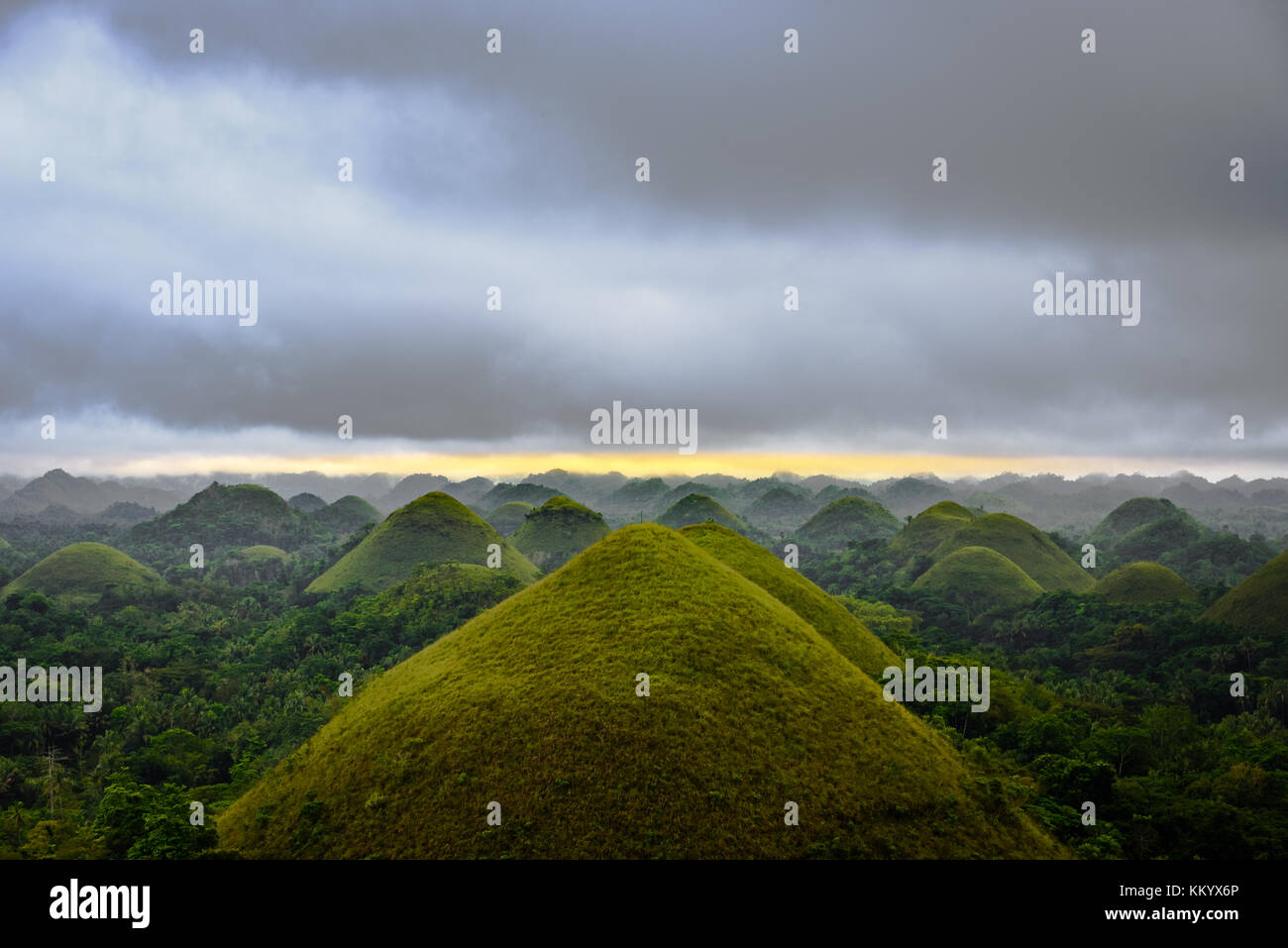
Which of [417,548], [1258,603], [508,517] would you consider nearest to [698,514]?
[508,517]

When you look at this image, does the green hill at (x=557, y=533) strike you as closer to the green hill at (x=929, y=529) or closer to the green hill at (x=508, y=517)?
the green hill at (x=508, y=517)

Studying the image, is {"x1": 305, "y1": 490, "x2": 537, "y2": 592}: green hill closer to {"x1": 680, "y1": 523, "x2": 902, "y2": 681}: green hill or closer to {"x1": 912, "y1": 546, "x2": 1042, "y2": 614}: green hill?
{"x1": 680, "y1": 523, "x2": 902, "y2": 681}: green hill

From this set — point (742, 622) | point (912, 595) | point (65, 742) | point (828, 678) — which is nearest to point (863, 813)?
point (828, 678)

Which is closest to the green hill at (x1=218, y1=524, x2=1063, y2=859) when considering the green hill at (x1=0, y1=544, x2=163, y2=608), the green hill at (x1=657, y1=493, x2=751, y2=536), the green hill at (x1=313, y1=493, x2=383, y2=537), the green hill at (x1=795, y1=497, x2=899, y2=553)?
the green hill at (x1=0, y1=544, x2=163, y2=608)

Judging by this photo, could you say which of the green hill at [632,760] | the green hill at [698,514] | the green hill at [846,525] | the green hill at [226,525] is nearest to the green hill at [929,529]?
the green hill at [846,525]

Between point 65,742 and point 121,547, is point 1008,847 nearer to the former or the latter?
point 65,742

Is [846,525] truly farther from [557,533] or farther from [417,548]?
[417,548]
